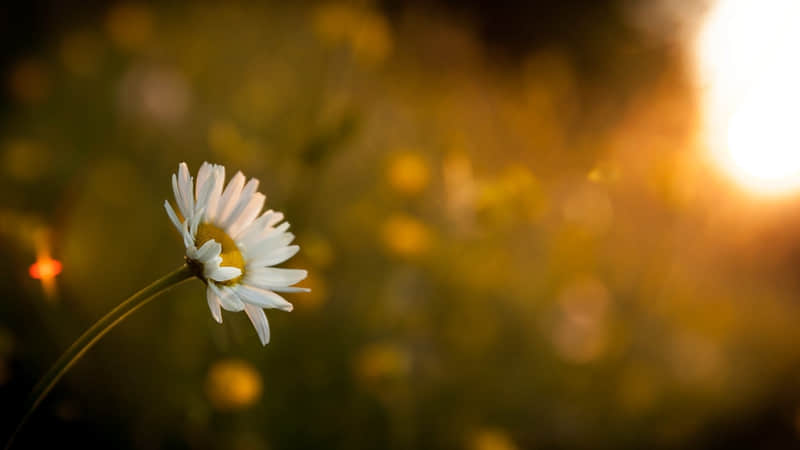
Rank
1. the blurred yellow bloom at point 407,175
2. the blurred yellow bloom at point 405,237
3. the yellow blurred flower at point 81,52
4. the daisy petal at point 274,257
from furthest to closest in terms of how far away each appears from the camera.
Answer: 1. the yellow blurred flower at point 81,52
2. the blurred yellow bloom at point 407,175
3. the blurred yellow bloom at point 405,237
4. the daisy petal at point 274,257

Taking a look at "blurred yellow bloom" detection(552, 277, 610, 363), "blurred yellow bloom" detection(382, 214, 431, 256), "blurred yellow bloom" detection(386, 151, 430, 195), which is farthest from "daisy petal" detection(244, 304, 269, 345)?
"blurred yellow bloom" detection(552, 277, 610, 363)

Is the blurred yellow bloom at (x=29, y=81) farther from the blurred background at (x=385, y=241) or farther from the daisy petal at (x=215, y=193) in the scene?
the daisy petal at (x=215, y=193)

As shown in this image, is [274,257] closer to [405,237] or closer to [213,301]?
[213,301]

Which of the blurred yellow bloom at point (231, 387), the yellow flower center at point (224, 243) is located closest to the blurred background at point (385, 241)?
the blurred yellow bloom at point (231, 387)

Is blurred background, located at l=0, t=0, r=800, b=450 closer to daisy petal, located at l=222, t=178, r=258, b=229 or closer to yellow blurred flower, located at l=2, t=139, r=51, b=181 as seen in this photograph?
yellow blurred flower, located at l=2, t=139, r=51, b=181

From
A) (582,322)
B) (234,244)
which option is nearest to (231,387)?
(234,244)
